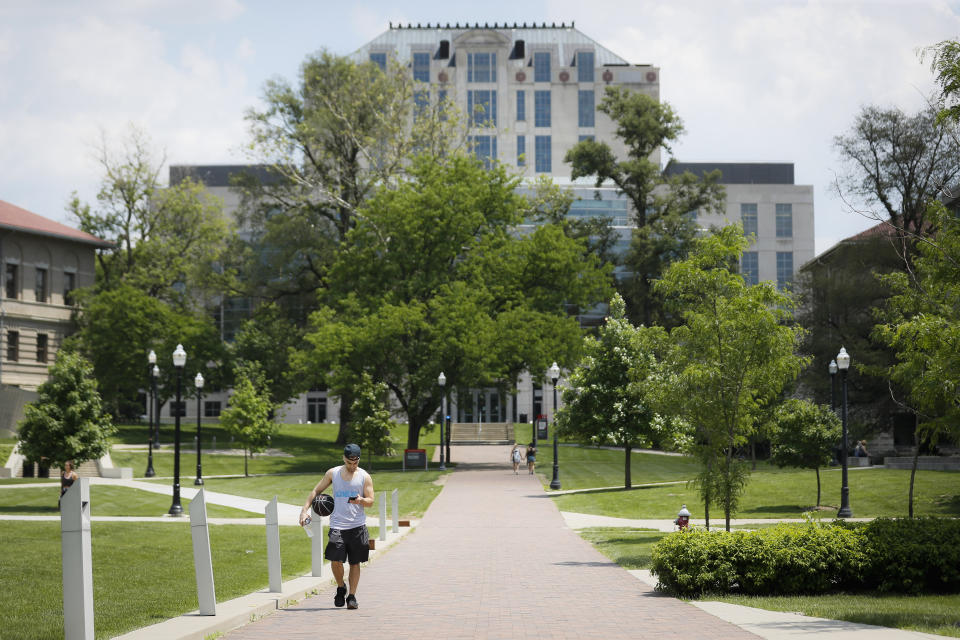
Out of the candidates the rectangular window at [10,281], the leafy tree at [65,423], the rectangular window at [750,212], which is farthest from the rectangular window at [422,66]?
the leafy tree at [65,423]

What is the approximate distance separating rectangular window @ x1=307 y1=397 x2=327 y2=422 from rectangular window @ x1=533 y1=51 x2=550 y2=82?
3767cm

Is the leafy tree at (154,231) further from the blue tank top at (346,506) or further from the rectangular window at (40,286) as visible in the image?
the blue tank top at (346,506)

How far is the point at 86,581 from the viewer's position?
8.12m

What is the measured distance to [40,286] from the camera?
67.6m

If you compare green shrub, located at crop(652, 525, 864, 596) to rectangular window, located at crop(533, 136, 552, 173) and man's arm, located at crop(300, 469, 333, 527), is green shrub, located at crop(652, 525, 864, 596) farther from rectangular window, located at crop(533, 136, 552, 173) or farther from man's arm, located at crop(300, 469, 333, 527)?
rectangular window, located at crop(533, 136, 552, 173)

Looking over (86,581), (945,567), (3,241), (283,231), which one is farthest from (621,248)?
(86,581)

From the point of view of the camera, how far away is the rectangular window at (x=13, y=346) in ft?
213

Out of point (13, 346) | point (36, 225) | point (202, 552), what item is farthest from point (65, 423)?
point (36, 225)

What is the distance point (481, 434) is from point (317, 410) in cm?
2803

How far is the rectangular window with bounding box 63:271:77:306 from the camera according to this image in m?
69.1

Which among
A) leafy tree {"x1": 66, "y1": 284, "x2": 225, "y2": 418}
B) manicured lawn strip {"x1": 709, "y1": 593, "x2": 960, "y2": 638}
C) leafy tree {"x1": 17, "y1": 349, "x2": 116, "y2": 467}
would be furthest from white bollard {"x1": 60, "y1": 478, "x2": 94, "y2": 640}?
leafy tree {"x1": 66, "y1": 284, "x2": 225, "y2": 418}

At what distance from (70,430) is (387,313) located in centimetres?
2091

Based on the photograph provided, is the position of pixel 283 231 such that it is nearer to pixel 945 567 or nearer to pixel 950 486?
pixel 950 486

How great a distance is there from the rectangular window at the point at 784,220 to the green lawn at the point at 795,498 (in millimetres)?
61236
